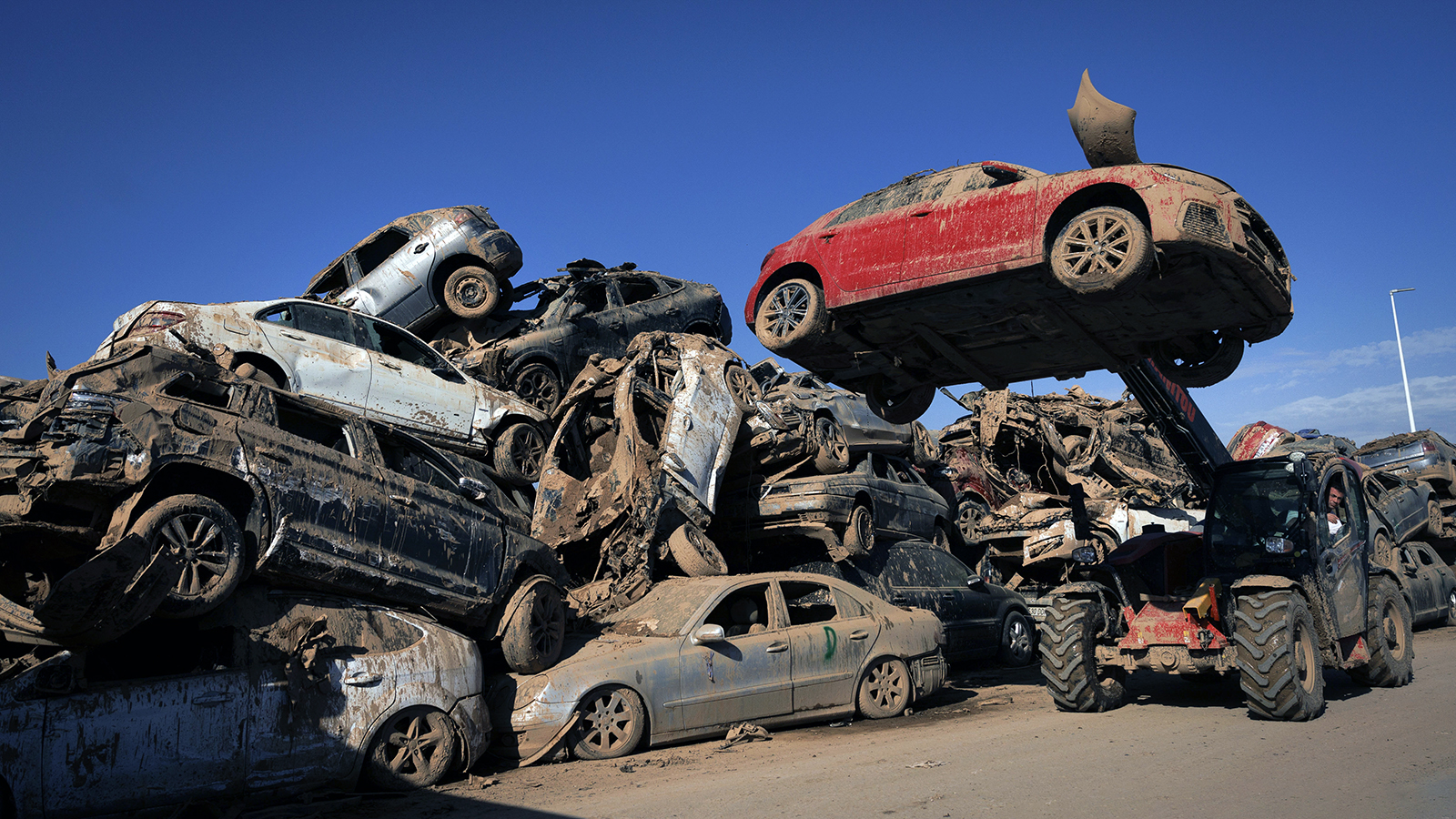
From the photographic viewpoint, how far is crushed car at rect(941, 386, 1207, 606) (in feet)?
54.1

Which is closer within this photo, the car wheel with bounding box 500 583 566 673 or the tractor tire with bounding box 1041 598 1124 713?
the car wheel with bounding box 500 583 566 673

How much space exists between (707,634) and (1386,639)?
6.72m

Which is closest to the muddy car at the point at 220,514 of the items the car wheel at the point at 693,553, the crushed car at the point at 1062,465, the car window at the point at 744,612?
the car window at the point at 744,612

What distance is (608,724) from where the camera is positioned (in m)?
6.55

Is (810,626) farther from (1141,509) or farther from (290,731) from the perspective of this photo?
(1141,509)

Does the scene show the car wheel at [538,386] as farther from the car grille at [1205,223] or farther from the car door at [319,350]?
the car grille at [1205,223]

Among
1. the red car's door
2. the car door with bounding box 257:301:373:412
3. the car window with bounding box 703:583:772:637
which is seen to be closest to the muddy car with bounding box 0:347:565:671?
the car window with bounding box 703:583:772:637

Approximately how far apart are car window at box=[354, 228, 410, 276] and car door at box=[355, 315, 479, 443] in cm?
390

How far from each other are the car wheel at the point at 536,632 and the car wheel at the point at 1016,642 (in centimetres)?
645

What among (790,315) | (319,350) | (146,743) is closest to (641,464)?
(790,315)

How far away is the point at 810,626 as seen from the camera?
775 cm

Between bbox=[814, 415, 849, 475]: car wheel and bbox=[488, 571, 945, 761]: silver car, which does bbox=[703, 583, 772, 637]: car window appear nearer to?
bbox=[488, 571, 945, 761]: silver car

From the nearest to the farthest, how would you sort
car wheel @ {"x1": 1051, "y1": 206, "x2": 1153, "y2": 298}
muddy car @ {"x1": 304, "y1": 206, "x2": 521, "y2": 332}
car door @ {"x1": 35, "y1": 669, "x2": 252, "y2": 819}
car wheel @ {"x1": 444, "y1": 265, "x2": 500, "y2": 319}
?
1. car door @ {"x1": 35, "y1": 669, "x2": 252, "y2": 819}
2. car wheel @ {"x1": 1051, "y1": 206, "x2": 1153, "y2": 298}
3. muddy car @ {"x1": 304, "y1": 206, "x2": 521, "y2": 332}
4. car wheel @ {"x1": 444, "y1": 265, "x2": 500, "y2": 319}

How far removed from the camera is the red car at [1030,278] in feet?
22.3
